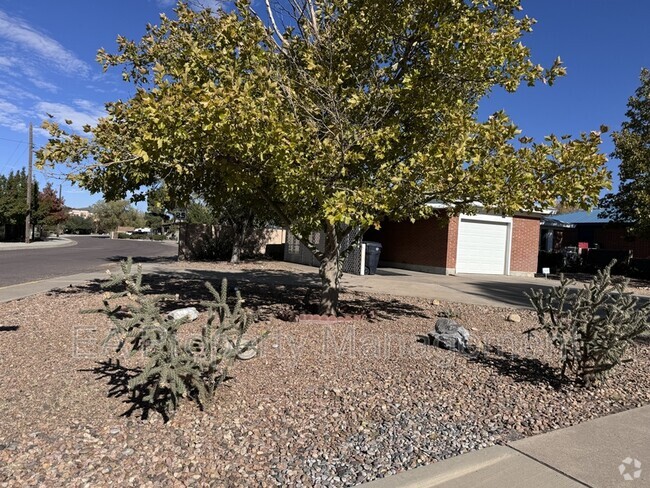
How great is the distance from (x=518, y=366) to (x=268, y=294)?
6.28 metres

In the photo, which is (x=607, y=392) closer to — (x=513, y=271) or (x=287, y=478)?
(x=287, y=478)

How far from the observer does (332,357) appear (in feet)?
18.8

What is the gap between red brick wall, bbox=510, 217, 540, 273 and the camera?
63.9 ft

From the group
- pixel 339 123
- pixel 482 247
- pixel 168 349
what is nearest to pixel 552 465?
pixel 168 349

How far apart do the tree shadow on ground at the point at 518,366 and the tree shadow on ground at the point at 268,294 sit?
2.43m

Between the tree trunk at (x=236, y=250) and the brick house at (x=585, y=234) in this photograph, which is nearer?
the tree trunk at (x=236, y=250)

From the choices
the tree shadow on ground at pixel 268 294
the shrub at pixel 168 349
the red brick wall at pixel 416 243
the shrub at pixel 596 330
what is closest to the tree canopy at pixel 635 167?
the red brick wall at pixel 416 243

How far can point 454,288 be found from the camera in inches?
533

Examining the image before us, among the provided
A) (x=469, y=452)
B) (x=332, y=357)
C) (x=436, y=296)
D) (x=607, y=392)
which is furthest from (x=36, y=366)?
(x=436, y=296)

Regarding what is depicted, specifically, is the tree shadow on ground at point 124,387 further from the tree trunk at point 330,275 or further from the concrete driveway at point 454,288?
the concrete driveway at point 454,288

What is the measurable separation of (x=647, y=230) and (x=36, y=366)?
737 inches

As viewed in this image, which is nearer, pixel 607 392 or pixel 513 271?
pixel 607 392

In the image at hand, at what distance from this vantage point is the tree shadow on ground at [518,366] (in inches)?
205

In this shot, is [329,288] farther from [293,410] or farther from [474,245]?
[474,245]
